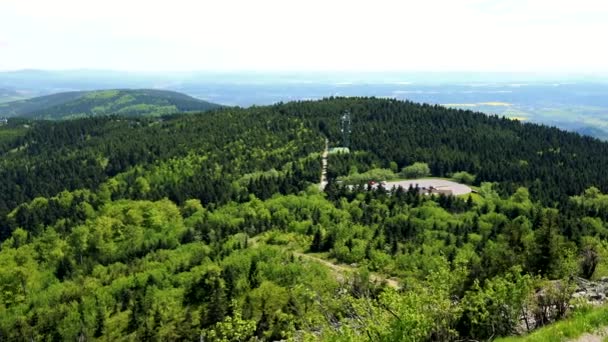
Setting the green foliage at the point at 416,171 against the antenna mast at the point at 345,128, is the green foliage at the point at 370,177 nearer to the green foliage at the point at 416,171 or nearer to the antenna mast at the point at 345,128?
the green foliage at the point at 416,171

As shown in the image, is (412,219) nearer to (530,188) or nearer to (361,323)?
(530,188)

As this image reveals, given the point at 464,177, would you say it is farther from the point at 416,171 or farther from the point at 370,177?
the point at 370,177

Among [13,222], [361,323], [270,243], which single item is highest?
[361,323]

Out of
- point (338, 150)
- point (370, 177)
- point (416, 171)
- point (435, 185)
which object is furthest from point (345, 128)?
point (435, 185)

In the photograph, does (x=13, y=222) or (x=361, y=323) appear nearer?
(x=361, y=323)

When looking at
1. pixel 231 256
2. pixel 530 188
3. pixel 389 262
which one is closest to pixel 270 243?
pixel 231 256

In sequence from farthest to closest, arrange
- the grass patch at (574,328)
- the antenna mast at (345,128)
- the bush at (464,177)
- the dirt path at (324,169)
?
the antenna mast at (345,128) → the bush at (464,177) → the dirt path at (324,169) → the grass patch at (574,328)

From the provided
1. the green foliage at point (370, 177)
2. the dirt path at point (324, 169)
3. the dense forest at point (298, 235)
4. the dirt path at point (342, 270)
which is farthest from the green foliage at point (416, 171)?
the dirt path at point (342, 270)

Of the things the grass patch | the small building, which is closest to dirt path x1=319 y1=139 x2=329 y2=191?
the small building
